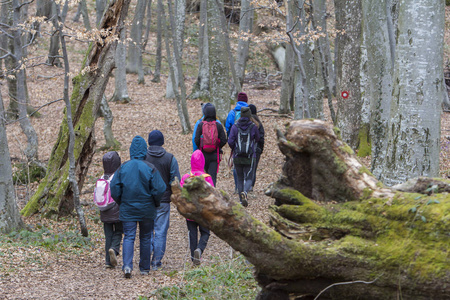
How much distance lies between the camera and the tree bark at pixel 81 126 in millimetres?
9219

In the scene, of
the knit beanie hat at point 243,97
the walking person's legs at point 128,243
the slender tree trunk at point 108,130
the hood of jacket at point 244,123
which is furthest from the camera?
the slender tree trunk at point 108,130

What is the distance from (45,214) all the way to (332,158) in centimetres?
698

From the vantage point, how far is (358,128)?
1238cm

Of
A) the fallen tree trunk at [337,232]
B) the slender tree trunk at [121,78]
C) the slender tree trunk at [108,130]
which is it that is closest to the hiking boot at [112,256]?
the fallen tree trunk at [337,232]

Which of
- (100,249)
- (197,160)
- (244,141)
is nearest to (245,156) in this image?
(244,141)

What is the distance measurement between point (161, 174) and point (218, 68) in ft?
28.8

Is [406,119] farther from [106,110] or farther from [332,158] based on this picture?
[106,110]

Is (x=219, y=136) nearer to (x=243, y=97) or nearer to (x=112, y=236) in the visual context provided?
(x=243, y=97)

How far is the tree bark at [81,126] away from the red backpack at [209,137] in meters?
2.50

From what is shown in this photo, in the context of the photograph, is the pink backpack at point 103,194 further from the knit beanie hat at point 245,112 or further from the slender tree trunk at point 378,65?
the slender tree trunk at point 378,65

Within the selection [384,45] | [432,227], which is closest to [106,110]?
[384,45]

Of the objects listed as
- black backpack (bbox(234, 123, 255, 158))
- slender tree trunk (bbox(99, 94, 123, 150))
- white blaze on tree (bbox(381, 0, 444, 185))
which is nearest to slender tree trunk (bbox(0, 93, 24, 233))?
black backpack (bbox(234, 123, 255, 158))

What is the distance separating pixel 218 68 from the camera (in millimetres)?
14922

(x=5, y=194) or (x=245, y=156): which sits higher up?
(x=245, y=156)
